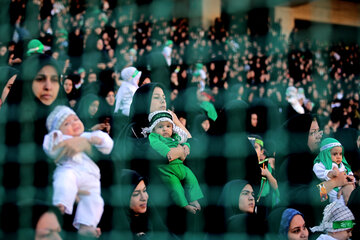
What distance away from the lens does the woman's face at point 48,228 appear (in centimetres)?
123

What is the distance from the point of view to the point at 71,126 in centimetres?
127

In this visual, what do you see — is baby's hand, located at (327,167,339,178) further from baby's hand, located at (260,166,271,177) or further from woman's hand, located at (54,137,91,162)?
woman's hand, located at (54,137,91,162)

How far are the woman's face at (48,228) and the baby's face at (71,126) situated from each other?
0.71ft

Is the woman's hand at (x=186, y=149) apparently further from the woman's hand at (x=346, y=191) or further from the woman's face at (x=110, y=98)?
the woman's face at (x=110, y=98)

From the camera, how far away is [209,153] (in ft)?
5.26

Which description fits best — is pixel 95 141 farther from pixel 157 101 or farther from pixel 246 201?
pixel 246 201

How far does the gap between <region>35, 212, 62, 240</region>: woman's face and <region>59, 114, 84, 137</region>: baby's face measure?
22 centimetres

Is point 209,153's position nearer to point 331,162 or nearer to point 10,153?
point 331,162

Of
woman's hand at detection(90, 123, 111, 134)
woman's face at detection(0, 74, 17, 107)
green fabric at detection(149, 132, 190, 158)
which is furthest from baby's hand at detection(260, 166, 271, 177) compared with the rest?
woman's face at detection(0, 74, 17, 107)

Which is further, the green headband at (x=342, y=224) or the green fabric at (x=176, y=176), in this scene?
the green headband at (x=342, y=224)

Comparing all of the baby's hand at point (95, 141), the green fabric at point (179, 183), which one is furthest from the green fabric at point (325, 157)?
the baby's hand at point (95, 141)

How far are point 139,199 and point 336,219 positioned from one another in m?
0.66

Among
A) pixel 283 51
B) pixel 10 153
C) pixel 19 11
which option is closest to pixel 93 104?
pixel 10 153

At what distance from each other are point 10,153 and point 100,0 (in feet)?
8.70
